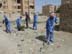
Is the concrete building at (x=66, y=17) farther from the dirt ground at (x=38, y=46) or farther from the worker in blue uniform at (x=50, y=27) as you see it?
the worker in blue uniform at (x=50, y=27)

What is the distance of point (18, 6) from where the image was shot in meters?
43.1

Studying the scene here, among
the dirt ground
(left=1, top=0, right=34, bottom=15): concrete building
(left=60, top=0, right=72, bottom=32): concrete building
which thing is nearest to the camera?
the dirt ground

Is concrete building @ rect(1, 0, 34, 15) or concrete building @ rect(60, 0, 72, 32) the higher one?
concrete building @ rect(60, 0, 72, 32)

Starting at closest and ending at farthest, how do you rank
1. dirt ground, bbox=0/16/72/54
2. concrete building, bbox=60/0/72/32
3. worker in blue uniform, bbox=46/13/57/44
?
1. dirt ground, bbox=0/16/72/54
2. worker in blue uniform, bbox=46/13/57/44
3. concrete building, bbox=60/0/72/32

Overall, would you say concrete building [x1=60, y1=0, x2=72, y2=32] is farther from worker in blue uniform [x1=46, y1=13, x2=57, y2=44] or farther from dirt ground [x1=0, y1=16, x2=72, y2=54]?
worker in blue uniform [x1=46, y1=13, x2=57, y2=44]

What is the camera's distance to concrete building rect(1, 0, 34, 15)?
131ft

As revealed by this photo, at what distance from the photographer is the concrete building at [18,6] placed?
40.1 meters

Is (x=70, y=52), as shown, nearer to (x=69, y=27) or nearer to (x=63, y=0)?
(x=69, y=27)

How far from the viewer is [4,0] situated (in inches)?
1574

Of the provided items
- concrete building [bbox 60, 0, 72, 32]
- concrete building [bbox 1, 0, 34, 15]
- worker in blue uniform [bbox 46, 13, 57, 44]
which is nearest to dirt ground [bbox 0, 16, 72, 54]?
worker in blue uniform [bbox 46, 13, 57, 44]

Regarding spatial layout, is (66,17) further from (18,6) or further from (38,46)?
(18,6)

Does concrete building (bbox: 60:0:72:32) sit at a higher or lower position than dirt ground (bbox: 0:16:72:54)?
higher

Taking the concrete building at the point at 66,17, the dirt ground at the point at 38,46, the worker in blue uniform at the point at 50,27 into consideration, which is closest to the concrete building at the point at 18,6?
the concrete building at the point at 66,17

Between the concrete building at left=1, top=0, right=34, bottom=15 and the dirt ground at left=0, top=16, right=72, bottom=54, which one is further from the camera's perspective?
the concrete building at left=1, top=0, right=34, bottom=15
